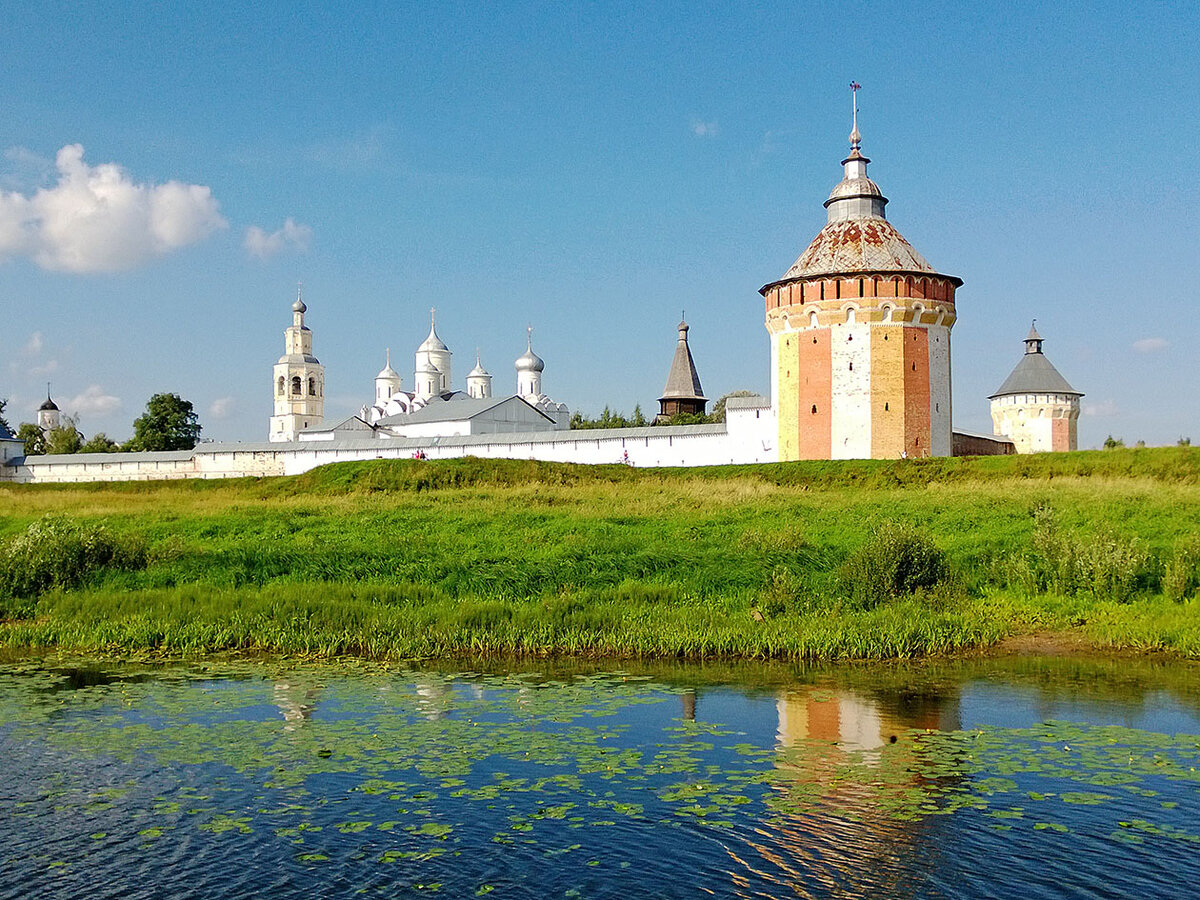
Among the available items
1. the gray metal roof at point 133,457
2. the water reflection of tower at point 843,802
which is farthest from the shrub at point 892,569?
the gray metal roof at point 133,457

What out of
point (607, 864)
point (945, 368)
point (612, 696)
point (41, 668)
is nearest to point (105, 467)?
point (945, 368)

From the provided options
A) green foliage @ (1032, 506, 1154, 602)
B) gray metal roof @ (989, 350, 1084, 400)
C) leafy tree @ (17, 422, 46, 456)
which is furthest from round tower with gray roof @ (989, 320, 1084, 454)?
leafy tree @ (17, 422, 46, 456)

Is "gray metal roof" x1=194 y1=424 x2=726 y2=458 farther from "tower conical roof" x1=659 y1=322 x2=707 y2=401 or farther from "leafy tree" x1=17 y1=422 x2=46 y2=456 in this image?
"leafy tree" x1=17 y1=422 x2=46 y2=456

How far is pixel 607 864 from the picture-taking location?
477cm

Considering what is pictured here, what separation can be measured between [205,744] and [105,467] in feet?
146

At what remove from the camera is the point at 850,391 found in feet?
99.5

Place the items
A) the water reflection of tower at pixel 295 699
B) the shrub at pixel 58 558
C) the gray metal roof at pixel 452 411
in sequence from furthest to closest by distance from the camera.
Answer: the gray metal roof at pixel 452 411 < the shrub at pixel 58 558 < the water reflection of tower at pixel 295 699

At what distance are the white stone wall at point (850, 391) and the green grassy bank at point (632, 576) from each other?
1066 cm

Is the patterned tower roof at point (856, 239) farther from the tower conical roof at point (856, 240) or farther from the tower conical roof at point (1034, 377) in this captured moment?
the tower conical roof at point (1034, 377)

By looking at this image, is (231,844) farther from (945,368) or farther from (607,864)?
(945,368)

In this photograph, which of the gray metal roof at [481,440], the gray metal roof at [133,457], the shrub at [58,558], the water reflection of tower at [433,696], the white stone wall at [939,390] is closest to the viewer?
the water reflection of tower at [433,696]

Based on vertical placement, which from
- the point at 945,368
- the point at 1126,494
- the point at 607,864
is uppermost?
the point at 945,368

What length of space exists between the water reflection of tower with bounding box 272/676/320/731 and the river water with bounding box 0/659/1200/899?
0.03 metres

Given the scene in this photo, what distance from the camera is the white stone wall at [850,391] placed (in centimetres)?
3008
